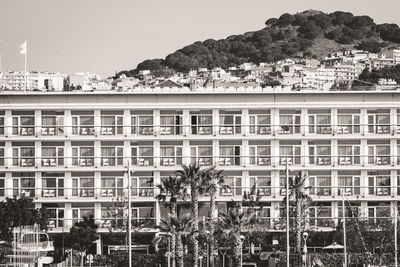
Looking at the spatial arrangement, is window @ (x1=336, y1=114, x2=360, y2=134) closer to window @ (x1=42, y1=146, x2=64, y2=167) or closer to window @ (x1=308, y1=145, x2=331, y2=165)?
window @ (x1=308, y1=145, x2=331, y2=165)

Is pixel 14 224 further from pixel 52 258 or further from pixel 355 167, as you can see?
pixel 355 167

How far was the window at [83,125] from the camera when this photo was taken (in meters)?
132

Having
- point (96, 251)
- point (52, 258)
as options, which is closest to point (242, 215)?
point (52, 258)

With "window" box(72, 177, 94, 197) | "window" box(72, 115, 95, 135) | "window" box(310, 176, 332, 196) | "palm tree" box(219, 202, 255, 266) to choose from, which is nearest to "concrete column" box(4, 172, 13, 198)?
"window" box(72, 177, 94, 197)

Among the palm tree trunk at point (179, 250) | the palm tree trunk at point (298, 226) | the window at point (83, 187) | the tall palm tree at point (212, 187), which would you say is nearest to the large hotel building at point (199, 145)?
the window at point (83, 187)

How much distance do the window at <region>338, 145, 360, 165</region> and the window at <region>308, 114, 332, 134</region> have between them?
6.85 ft

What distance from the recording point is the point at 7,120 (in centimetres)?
13200

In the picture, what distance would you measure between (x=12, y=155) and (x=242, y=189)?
72.1ft

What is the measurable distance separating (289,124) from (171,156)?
11647 mm

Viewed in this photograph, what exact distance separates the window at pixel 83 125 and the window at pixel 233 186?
13.5m

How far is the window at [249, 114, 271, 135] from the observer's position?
5226 inches

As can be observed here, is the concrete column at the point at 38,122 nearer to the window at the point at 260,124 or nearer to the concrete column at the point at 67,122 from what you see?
the concrete column at the point at 67,122

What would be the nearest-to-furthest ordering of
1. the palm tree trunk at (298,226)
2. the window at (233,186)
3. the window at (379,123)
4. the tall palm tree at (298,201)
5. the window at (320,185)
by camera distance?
1. the palm tree trunk at (298,226)
2. the tall palm tree at (298,201)
3. the window at (233,186)
4. the window at (320,185)
5. the window at (379,123)

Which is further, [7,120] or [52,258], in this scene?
[7,120]
